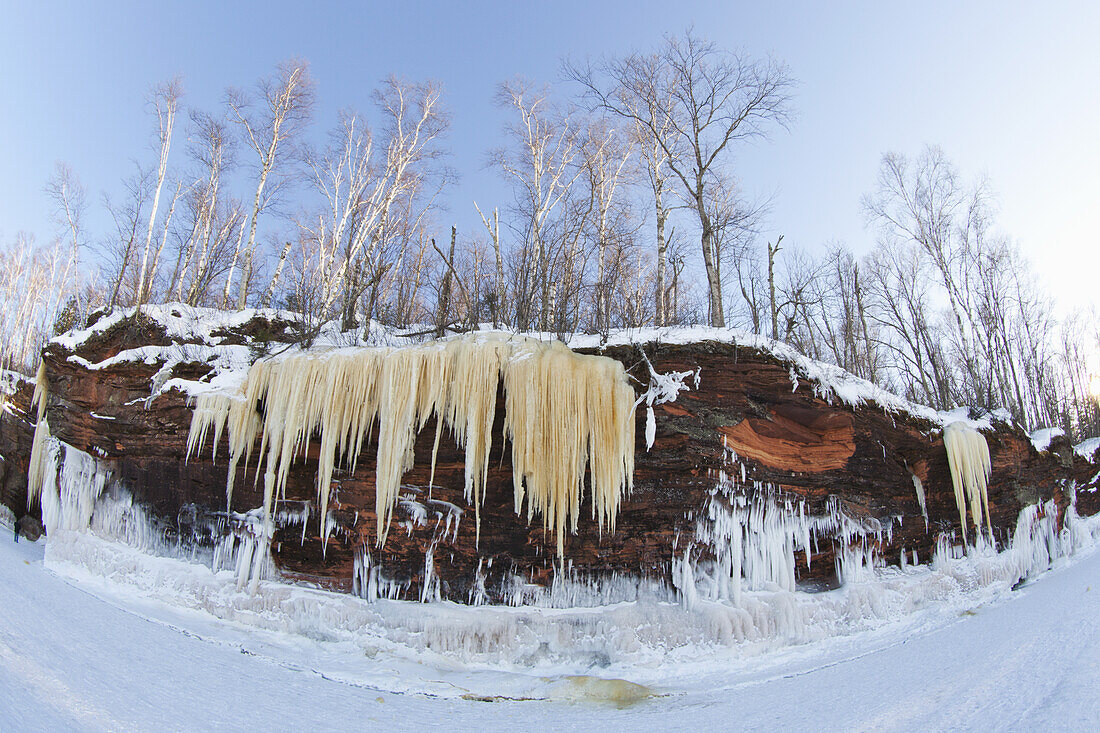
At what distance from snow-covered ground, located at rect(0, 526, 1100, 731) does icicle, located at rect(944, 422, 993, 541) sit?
1.56 metres

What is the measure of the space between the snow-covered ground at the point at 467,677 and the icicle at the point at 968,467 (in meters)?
1.56

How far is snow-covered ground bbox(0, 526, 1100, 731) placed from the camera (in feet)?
11.2

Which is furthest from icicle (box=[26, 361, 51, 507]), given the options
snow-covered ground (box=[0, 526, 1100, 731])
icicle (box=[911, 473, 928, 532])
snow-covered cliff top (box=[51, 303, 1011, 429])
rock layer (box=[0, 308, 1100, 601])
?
icicle (box=[911, 473, 928, 532])

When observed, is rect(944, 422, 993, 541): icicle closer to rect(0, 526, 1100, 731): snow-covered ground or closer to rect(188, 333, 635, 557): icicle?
rect(0, 526, 1100, 731): snow-covered ground

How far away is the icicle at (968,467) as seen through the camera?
25.1 ft

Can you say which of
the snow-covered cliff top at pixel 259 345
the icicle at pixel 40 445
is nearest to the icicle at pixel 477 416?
the snow-covered cliff top at pixel 259 345

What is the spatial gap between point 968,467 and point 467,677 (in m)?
8.14

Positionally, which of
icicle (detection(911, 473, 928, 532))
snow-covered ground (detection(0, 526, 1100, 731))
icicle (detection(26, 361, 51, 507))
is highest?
icicle (detection(26, 361, 51, 507))

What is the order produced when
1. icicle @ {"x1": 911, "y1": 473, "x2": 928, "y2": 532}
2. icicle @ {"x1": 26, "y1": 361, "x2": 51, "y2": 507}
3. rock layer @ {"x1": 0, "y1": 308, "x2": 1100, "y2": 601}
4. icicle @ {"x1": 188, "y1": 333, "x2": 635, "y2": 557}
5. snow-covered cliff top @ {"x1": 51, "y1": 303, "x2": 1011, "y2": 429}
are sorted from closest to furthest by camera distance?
icicle @ {"x1": 188, "y1": 333, "x2": 635, "y2": 557} → rock layer @ {"x1": 0, "y1": 308, "x2": 1100, "y2": 601} → snow-covered cliff top @ {"x1": 51, "y1": 303, "x2": 1011, "y2": 429} → icicle @ {"x1": 911, "y1": 473, "x2": 928, "y2": 532} → icicle @ {"x1": 26, "y1": 361, "x2": 51, "y2": 507}

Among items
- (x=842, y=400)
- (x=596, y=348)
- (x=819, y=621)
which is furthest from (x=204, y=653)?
(x=842, y=400)

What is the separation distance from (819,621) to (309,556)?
651 centimetres

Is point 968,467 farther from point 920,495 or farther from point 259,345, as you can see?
point 259,345

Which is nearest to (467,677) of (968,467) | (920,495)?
(920,495)

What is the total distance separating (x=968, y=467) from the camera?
25.6 feet
